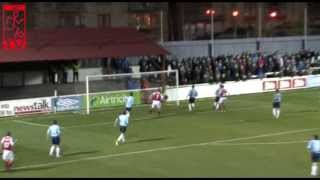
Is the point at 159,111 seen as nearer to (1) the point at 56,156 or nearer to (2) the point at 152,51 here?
(2) the point at 152,51

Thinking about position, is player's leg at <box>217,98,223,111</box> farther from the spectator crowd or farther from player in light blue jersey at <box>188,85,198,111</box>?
the spectator crowd

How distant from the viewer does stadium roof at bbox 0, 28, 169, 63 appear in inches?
2010

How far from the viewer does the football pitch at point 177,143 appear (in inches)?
1102

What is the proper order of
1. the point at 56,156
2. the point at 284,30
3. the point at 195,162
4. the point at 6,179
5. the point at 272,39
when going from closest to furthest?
the point at 6,179, the point at 195,162, the point at 56,156, the point at 272,39, the point at 284,30

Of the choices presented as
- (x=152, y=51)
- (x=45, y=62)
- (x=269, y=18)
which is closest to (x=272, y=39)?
(x=269, y=18)

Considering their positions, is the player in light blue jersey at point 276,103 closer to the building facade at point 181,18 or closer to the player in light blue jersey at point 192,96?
the player in light blue jersey at point 192,96

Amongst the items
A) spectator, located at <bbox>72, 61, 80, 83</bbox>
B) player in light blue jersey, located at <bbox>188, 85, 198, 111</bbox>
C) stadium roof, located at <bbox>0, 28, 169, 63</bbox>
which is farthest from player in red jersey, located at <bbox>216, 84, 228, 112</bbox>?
spectator, located at <bbox>72, 61, 80, 83</bbox>

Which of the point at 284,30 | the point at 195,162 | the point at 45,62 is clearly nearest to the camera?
the point at 195,162

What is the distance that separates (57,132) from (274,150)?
1000 centimetres

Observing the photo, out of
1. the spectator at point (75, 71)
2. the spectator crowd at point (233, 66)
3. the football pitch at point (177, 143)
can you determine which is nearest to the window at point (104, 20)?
the spectator crowd at point (233, 66)

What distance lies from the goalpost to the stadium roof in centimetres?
272

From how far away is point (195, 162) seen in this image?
1161 inches

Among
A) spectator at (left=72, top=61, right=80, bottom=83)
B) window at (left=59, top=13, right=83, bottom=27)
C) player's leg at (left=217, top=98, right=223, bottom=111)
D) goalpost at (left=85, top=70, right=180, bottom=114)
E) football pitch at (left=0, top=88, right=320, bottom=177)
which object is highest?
window at (left=59, top=13, right=83, bottom=27)

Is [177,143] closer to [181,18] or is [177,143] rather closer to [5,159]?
[5,159]
